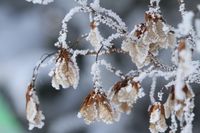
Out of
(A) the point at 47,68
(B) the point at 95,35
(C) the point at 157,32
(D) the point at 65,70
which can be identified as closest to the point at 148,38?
(C) the point at 157,32

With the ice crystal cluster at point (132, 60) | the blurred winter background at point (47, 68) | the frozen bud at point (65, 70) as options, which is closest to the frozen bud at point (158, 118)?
the ice crystal cluster at point (132, 60)

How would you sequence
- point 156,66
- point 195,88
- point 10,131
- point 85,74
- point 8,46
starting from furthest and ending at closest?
1. point 8,46
2. point 10,131
3. point 85,74
4. point 195,88
5. point 156,66

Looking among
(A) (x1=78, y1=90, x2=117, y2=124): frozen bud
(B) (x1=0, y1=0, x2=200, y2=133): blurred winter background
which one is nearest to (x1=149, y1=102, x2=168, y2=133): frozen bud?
(A) (x1=78, y1=90, x2=117, y2=124): frozen bud

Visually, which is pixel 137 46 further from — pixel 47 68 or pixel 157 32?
pixel 47 68

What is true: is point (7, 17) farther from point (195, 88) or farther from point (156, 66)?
point (156, 66)

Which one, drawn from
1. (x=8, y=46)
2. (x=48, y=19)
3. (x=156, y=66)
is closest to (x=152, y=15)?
(x=156, y=66)

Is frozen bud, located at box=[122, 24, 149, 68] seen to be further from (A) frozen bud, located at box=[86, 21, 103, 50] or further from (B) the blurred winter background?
(B) the blurred winter background

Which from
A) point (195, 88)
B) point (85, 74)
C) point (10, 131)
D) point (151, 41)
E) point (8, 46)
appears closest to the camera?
point (151, 41)

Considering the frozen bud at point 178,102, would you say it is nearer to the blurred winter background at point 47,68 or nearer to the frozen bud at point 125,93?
the frozen bud at point 125,93
